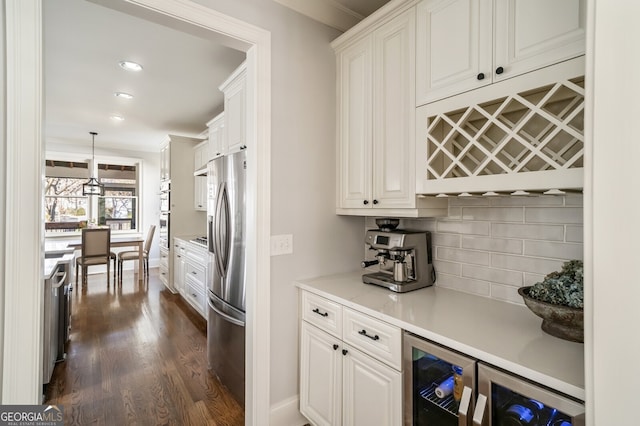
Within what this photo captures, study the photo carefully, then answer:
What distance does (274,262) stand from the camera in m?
1.85

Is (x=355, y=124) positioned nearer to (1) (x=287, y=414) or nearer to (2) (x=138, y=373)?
(1) (x=287, y=414)

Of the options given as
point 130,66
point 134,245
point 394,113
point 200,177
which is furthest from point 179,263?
point 394,113

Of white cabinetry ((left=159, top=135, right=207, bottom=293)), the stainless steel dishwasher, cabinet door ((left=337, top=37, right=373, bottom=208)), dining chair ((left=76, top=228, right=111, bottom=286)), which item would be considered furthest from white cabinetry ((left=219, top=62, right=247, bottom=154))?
dining chair ((left=76, top=228, right=111, bottom=286))

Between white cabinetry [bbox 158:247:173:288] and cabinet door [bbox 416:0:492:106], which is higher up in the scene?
cabinet door [bbox 416:0:492:106]

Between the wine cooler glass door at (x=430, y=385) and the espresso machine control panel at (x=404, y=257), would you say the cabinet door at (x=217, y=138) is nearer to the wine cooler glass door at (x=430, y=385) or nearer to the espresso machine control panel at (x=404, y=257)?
the espresso machine control panel at (x=404, y=257)

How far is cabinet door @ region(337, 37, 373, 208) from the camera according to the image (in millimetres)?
1874

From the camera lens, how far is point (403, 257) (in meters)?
1.71

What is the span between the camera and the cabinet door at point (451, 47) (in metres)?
1.31

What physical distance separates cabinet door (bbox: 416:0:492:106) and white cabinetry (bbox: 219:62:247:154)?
1.31 meters

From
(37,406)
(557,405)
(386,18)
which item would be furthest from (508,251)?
(37,406)

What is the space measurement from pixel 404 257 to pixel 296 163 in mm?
883

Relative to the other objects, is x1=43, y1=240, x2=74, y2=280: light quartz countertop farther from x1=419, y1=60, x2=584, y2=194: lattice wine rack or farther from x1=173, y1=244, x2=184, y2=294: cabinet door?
x1=419, y1=60, x2=584, y2=194: lattice wine rack

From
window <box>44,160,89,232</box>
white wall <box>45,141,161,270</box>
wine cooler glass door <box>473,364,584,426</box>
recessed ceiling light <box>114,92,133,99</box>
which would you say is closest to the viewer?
wine cooler glass door <box>473,364,584,426</box>

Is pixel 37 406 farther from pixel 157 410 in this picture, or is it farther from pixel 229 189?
pixel 229 189
